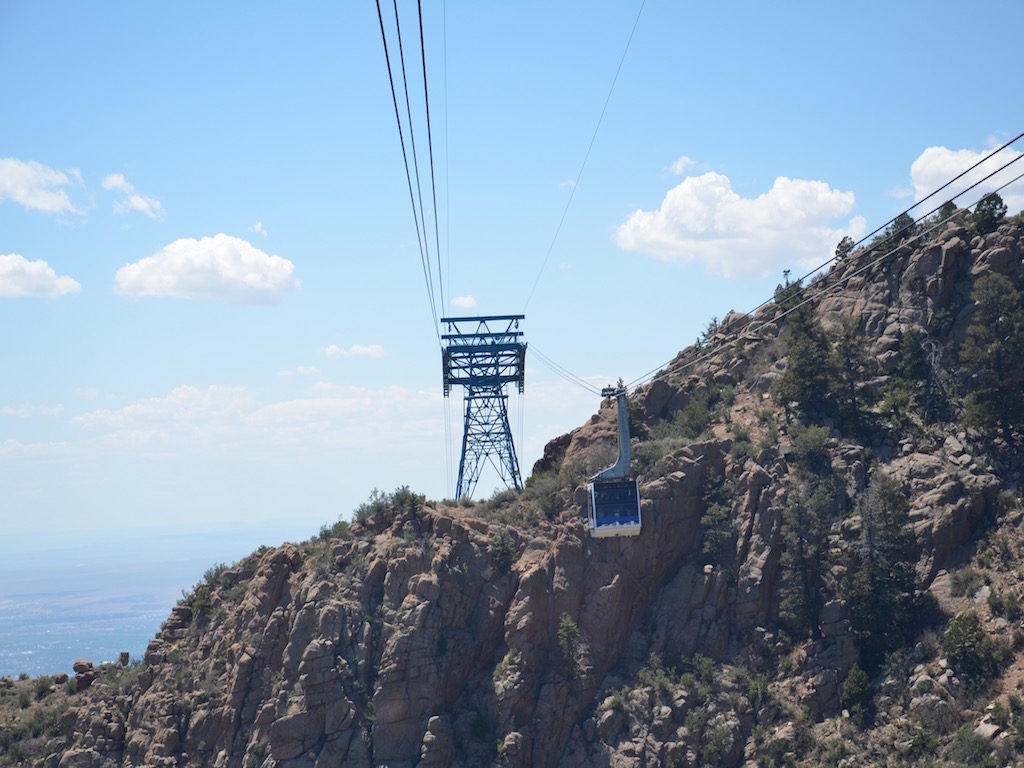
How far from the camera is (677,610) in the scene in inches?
1959

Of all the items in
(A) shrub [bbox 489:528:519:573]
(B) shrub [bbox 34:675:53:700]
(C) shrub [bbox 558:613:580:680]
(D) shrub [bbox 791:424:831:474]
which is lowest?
(C) shrub [bbox 558:613:580:680]

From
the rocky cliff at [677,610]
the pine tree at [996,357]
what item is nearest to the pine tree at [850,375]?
the rocky cliff at [677,610]

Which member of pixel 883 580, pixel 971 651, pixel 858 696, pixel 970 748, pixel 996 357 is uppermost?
pixel 996 357

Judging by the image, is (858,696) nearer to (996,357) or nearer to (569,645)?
(569,645)

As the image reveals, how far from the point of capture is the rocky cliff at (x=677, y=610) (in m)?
44.3

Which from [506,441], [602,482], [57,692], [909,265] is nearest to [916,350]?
[909,265]

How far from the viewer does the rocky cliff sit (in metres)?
44.3

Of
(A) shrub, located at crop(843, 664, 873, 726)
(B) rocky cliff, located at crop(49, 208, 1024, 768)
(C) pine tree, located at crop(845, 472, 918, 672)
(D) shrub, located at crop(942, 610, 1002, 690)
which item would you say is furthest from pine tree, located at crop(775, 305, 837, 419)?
(A) shrub, located at crop(843, 664, 873, 726)

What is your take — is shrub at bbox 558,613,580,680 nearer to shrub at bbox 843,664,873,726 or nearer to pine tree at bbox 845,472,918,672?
shrub at bbox 843,664,873,726

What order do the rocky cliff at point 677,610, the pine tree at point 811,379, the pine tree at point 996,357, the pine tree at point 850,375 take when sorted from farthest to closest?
the pine tree at point 811,379 < the pine tree at point 850,375 < the pine tree at point 996,357 < the rocky cliff at point 677,610

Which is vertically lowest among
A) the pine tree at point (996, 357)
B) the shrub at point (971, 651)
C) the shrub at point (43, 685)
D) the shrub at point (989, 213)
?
the shrub at point (971, 651)

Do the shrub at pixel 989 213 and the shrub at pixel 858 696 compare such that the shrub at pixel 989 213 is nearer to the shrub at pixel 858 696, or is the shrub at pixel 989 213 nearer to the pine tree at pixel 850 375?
the pine tree at pixel 850 375

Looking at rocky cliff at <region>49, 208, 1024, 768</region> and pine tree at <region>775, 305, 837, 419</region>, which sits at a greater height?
pine tree at <region>775, 305, 837, 419</region>

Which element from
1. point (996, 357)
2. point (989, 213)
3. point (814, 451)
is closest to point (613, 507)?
point (814, 451)
